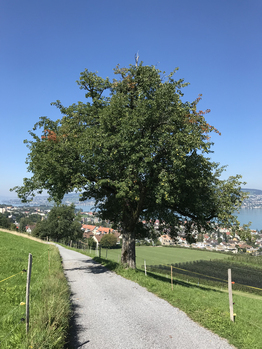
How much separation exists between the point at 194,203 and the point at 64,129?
37.1 ft

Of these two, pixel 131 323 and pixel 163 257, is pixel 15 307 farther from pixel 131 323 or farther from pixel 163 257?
pixel 163 257

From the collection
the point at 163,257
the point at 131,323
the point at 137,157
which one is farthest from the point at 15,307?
the point at 163,257

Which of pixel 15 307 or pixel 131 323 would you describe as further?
pixel 131 323

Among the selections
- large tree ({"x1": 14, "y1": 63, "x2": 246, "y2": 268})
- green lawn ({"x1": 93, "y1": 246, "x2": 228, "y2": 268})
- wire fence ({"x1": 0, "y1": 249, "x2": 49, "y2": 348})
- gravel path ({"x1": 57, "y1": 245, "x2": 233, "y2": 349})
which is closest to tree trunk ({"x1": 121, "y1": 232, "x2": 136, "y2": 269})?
large tree ({"x1": 14, "y1": 63, "x2": 246, "y2": 268})

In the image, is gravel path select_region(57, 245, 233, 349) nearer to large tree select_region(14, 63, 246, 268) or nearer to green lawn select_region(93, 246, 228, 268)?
large tree select_region(14, 63, 246, 268)

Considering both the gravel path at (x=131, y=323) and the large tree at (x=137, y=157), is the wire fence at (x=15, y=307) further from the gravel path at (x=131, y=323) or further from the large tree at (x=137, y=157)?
the large tree at (x=137, y=157)

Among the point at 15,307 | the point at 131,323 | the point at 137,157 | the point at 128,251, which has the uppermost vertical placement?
the point at 137,157

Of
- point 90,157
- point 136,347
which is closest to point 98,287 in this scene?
point 136,347

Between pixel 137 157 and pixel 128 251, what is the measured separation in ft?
26.1

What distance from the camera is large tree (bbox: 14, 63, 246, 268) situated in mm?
14938

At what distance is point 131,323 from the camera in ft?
26.2

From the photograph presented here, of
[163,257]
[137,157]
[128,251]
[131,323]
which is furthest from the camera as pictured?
[163,257]

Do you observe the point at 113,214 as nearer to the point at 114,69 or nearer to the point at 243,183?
the point at 243,183

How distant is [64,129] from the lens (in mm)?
17688
